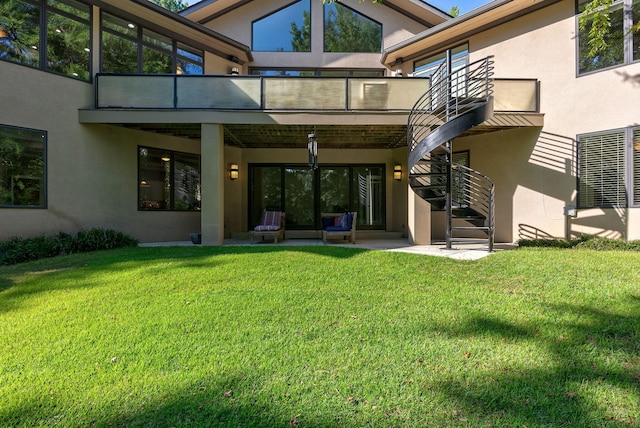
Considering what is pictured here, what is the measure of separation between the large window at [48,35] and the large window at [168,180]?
254 centimetres

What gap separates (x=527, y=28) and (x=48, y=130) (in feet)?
39.4

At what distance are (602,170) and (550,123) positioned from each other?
164cm

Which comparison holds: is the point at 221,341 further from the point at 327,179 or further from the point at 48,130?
the point at 327,179

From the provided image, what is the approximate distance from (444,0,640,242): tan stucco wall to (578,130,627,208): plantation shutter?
18cm

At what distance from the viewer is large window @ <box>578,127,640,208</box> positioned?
735 cm

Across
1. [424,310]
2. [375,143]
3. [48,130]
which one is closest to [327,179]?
[375,143]

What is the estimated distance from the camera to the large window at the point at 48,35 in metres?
7.51

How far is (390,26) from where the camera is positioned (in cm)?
1286

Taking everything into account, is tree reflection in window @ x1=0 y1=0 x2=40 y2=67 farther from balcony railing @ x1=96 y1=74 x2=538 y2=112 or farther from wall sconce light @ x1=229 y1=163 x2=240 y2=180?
wall sconce light @ x1=229 y1=163 x2=240 y2=180

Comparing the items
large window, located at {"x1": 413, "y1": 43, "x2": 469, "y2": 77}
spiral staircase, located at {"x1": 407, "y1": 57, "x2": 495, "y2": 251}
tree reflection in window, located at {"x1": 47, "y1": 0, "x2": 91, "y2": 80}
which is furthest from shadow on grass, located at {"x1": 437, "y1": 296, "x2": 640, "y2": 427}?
tree reflection in window, located at {"x1": 47, "y1": 0, "x2": 91, "y2": 80}

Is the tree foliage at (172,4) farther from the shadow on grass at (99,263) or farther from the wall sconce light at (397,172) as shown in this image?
the shadow on grass at (99,263)

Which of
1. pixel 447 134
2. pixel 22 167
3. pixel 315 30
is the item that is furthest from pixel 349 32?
pixel 22 167

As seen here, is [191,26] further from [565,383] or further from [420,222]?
[565,383]

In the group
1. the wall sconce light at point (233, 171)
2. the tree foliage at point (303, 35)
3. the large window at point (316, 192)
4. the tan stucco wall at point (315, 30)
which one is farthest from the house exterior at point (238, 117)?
the tree foliage at point (303, 35)
